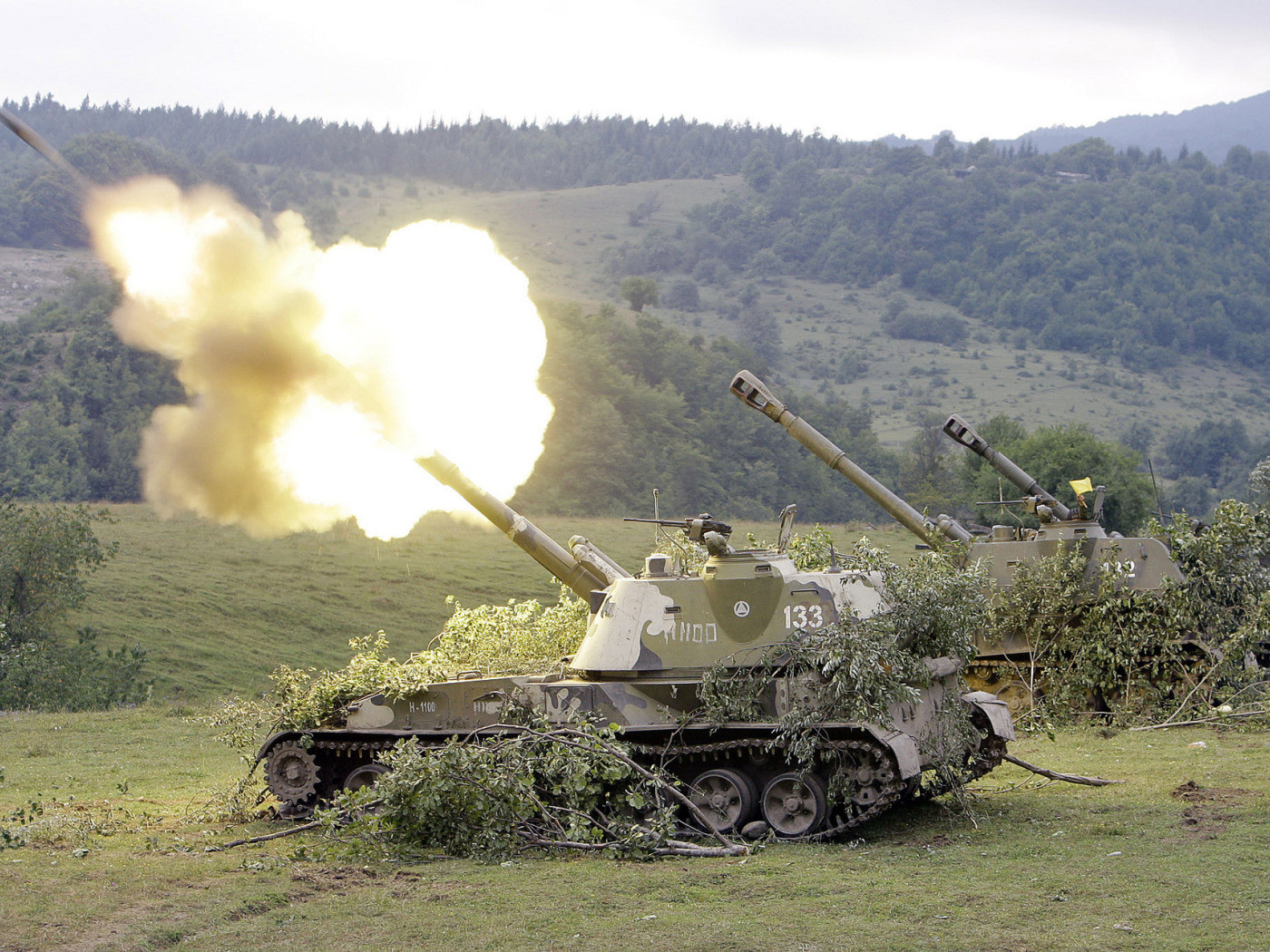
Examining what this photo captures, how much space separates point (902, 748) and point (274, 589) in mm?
23375

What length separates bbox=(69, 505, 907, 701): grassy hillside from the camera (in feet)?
91.0

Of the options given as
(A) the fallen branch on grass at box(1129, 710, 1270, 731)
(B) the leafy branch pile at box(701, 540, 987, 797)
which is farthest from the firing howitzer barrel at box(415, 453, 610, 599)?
(A) the fallen branch on grass at box(1129, 710, 1270, 731)

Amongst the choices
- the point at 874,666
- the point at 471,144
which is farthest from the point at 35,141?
the point at 471,144

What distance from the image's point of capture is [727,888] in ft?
33.0

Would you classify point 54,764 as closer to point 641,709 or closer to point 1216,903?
point 641,709

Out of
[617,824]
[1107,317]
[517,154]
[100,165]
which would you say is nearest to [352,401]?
[617,824]

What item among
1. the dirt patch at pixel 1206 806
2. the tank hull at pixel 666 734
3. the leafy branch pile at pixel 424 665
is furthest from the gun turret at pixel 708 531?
the dirt patch at pixel 1206 806

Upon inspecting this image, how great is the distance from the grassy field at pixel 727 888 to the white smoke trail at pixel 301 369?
3.90 m

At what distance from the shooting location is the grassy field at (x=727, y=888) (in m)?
8.68

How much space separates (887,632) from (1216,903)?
387cm

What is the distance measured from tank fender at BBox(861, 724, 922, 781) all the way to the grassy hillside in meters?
16.2

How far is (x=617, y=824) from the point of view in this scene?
37.9 ft

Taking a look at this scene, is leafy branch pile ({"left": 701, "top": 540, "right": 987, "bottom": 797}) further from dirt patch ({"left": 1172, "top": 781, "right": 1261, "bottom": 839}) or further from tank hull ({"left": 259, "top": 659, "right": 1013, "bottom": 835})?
dirt patch ({"left": 1172, "top": 781, "right": 1261, "bottom": 839})

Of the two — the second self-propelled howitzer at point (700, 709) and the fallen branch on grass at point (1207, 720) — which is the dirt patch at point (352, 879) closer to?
the second self-propelled howitzer at point (700, 709)
